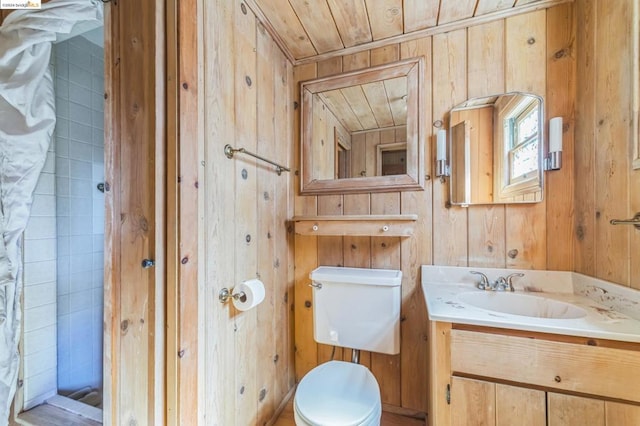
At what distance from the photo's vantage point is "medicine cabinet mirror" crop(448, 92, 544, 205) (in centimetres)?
124

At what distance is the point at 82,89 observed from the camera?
1.52 m

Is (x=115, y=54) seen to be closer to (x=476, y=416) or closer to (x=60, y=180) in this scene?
(x=60, y=180)

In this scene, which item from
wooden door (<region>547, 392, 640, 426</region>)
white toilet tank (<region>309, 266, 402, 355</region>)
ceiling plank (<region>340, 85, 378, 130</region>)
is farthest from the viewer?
ceiling plank (<region>340, 85, 378, 130</region>)

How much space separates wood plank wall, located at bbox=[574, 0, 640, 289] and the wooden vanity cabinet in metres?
0.34

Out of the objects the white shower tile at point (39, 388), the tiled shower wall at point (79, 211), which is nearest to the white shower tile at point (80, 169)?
the tiled shower wall at point (79, 211)

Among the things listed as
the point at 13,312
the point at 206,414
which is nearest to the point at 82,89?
the point at 13,312

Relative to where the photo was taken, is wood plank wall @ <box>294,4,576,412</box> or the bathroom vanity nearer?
the bathroom vanity

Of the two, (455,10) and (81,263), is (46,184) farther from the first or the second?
(455,10)

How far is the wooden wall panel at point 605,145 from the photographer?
90 cm

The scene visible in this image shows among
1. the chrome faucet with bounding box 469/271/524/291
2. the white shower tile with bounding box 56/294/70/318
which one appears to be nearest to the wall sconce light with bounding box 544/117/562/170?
the chrome faucet with bounding box 469/271/524/291

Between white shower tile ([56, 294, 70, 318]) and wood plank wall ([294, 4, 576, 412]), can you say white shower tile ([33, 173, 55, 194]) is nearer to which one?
white shower tile ([56, 294, 70, 318])

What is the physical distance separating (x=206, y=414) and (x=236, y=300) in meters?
0.41

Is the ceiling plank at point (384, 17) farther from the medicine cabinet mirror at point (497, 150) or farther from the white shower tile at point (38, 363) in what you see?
the white shower tile at point (38, 363)

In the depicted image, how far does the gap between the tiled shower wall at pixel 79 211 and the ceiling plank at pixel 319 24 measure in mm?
1341
